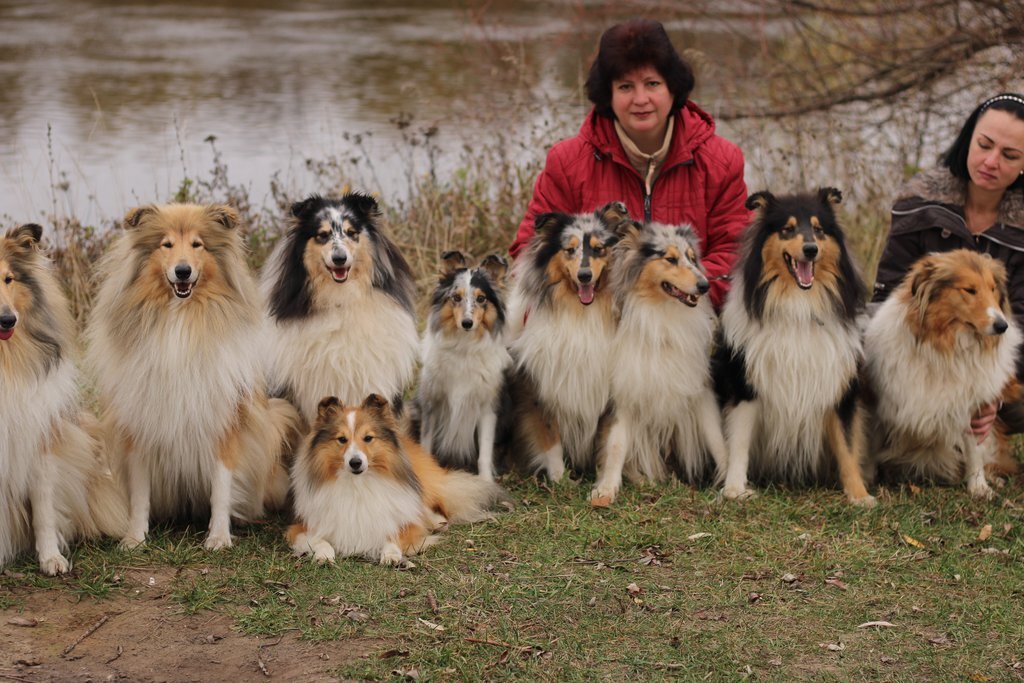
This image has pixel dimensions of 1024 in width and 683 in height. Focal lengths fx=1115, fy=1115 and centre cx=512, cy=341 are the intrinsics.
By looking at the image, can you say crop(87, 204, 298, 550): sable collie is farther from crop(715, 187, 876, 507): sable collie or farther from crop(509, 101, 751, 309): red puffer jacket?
crop(715, 187, 876, 507): sable collie

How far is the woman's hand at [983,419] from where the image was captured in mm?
5251

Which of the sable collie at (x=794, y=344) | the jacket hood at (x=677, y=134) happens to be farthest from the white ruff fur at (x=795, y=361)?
the jacket hood at (x=677, y=134)

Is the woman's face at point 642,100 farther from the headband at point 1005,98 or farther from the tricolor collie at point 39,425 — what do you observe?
the tricolor collie at point 39,425

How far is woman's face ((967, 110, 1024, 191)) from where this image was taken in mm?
5242

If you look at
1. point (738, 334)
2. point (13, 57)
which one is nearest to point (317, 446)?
point (738, 334)

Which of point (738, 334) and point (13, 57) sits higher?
point (13, 57)

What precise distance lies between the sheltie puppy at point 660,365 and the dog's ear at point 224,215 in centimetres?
175

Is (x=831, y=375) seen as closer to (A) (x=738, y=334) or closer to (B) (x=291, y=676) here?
(A) (x=738, y=334)

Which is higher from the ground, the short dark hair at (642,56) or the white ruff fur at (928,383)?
the short dark hair at (642,56)

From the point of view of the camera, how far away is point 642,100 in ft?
17.9

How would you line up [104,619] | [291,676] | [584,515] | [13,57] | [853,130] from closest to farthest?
1. [291,676]
2. [104,619]
3. [584,515]
4. [853,130]
5. [13,57]

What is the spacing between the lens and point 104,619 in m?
4.11

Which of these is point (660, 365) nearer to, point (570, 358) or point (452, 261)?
point (570, 358)

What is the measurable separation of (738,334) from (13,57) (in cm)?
1123
